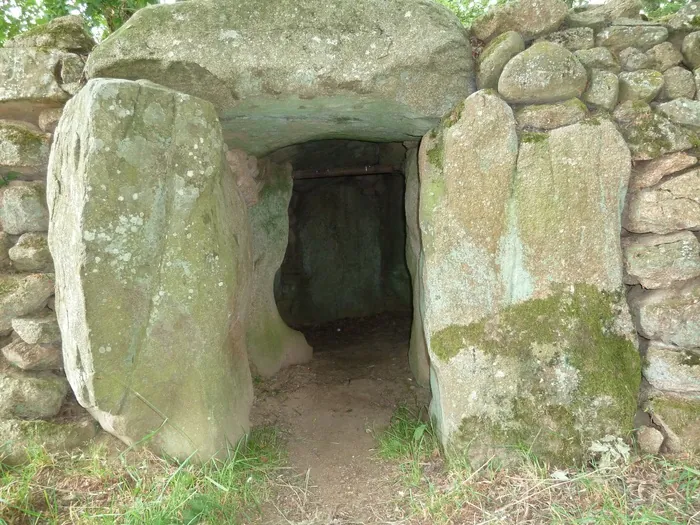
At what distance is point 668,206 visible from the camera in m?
2.29

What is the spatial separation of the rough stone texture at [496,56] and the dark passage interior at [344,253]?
3976 millimetres

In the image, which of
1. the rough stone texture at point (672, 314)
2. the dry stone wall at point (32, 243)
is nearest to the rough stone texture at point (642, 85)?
the rough stone texture at point (672, 314)

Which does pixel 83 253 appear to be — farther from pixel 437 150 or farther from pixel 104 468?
pixel 437 150

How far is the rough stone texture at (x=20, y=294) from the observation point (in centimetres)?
240

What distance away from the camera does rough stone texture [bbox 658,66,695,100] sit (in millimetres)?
2385

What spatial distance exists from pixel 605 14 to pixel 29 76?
285 cm

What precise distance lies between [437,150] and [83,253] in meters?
1.69

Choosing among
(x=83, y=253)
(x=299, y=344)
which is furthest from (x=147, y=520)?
(x=299, y=344)

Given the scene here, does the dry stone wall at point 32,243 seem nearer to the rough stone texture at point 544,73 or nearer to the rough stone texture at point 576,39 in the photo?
the rough stone texture at point 544,73

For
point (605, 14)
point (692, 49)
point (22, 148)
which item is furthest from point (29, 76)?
point (692, 49)

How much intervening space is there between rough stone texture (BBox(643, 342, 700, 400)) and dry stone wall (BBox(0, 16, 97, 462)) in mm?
2671

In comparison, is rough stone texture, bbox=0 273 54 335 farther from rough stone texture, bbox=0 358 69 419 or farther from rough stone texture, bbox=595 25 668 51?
rough stone texture, bbox=595 25 668 51

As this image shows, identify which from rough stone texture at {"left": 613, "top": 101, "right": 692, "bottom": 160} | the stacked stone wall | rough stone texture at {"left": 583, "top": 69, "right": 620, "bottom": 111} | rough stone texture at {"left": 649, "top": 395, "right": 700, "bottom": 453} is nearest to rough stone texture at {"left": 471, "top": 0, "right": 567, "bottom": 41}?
the stacked stone wall

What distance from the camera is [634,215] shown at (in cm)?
237
